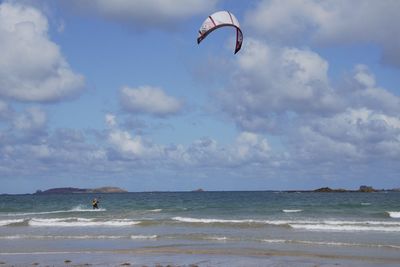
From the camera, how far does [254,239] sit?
2102cm

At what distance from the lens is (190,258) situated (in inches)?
630

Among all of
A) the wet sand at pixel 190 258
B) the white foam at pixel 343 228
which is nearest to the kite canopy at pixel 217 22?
the wet sand at pixel 190 258

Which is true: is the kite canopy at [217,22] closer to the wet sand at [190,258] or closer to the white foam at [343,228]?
the wet sand at [190,258]

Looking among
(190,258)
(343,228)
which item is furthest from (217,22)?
(343,228)

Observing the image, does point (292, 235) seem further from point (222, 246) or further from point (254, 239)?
point (222, 246)

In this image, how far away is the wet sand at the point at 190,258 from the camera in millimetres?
14938

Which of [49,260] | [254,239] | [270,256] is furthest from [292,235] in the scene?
[49,260]

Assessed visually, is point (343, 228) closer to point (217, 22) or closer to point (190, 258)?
point (190, 258)

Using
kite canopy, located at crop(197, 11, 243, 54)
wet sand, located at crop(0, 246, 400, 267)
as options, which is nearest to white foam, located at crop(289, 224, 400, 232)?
wet sand, located at crop(0, 246, 400, 267)

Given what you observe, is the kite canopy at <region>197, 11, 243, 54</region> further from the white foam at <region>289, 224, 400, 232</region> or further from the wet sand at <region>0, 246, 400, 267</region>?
the white foam at <region>289, 224, 400, 232</region>

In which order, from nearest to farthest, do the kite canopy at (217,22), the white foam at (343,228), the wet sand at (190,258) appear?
the wet sand at (190,258)
the kite canopy at (217,22)
the white foam at (343,228)

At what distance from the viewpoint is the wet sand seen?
1494 centimetres

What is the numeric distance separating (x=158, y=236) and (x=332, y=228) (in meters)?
8.36

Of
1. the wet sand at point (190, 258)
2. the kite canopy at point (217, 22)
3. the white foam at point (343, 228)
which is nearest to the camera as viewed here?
the wet sand at point (190, 258)
